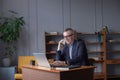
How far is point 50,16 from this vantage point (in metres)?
7.22

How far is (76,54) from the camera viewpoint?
413cm

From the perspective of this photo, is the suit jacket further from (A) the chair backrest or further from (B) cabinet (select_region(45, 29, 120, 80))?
(B) cabinet (select_region(45, 29, 120, 80))

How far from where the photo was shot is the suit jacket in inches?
156

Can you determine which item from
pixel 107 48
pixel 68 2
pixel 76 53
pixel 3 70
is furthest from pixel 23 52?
pixel 76 53

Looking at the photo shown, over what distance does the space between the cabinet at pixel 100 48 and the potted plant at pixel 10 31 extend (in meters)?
0.95

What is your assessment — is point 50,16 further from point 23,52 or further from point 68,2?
point 23,52

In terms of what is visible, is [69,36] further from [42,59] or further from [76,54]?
[42,59]

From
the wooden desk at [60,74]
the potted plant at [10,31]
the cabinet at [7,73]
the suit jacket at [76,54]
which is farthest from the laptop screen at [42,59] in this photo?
the potted plant at [10,31]

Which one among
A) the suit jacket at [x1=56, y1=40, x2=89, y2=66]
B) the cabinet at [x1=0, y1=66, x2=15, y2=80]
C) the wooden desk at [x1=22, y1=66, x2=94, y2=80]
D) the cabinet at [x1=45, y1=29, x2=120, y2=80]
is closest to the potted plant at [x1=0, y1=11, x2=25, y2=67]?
the cabinet at [x1=0, y1=66, x2=15, y2=80]

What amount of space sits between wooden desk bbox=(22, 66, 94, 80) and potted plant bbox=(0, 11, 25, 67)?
2759 millimetres

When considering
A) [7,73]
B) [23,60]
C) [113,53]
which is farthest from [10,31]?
[113,53]

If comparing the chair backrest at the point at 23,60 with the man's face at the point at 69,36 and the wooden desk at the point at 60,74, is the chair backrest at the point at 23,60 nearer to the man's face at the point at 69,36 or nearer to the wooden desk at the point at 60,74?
the man's face at the point at 69,36

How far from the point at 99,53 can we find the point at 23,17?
2.73 m

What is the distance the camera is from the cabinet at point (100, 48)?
7121 millimetres
